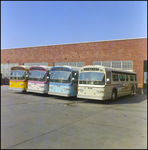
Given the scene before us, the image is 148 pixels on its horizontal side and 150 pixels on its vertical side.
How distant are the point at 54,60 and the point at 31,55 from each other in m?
5.15

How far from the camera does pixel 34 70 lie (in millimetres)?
16281

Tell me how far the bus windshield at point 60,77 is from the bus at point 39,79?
0.84 metres

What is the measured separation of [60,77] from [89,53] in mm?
11823

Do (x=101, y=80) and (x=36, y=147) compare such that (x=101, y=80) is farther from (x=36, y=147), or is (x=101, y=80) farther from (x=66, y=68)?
(x=36, y=147)

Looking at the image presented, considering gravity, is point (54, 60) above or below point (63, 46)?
below

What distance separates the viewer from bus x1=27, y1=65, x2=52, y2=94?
50.5 ft

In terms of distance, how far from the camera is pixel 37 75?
15859 mm

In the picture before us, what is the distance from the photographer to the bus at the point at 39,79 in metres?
15.4

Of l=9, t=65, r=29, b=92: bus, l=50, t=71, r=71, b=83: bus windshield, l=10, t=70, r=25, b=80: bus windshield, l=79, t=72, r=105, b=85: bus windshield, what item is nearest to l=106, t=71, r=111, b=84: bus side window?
l=79, t=72, r=105, b=85: bus windshield

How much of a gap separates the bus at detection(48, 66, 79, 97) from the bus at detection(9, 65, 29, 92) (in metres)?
3.38

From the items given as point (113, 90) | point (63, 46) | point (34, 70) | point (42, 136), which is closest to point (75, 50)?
point (63, 46)

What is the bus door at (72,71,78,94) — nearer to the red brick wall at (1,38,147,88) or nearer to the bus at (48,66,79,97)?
the bus at (48,66,79,97)

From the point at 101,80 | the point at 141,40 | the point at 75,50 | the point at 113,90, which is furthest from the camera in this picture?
the point at 75,50

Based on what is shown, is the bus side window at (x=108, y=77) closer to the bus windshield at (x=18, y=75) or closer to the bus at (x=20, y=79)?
the bus at (x=20, y=79)
